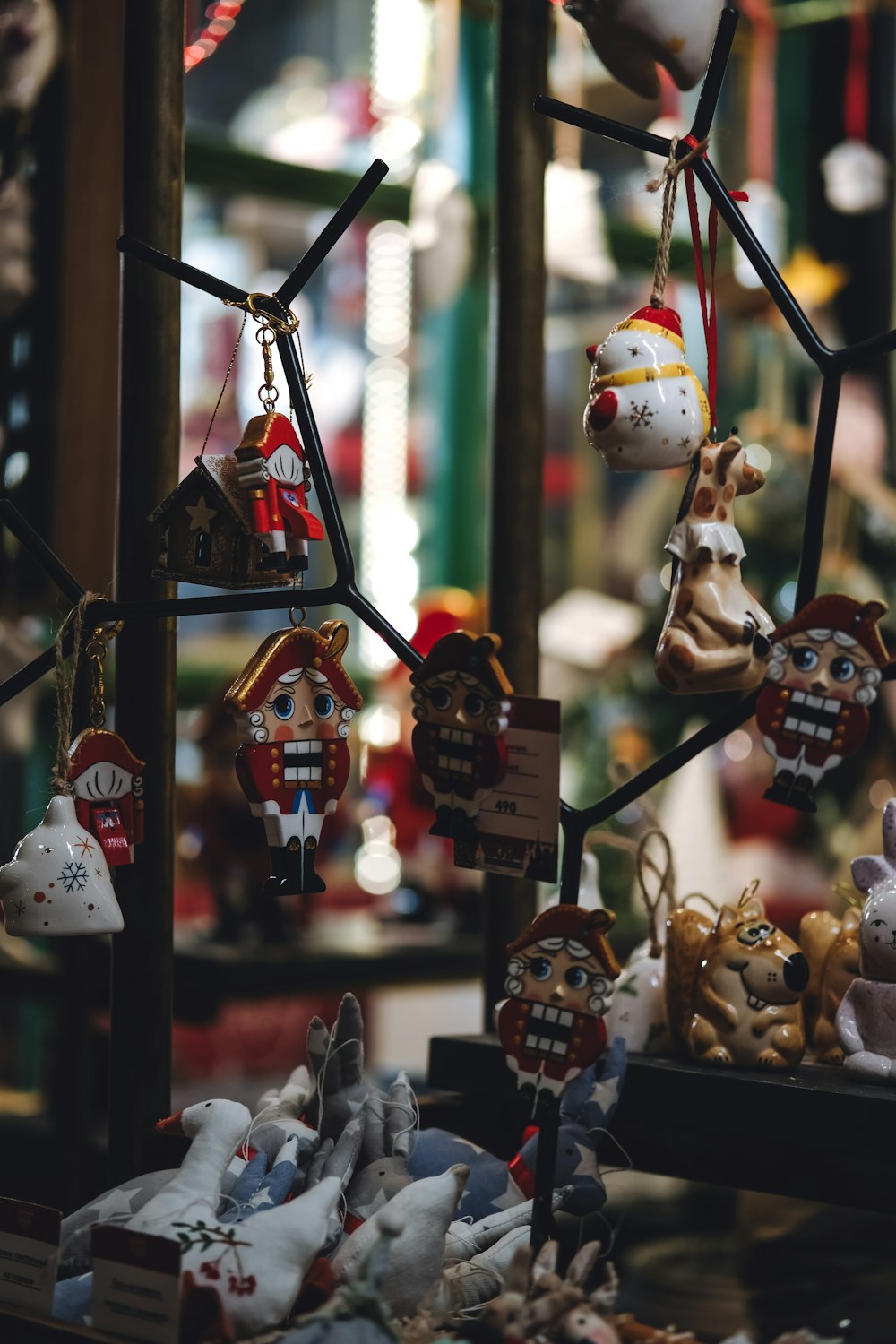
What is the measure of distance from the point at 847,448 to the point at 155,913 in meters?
2.33

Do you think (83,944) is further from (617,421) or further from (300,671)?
(617,421)

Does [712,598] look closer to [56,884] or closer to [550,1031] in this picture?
[550,1031]

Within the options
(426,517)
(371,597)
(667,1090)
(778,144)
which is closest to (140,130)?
(667,1090)

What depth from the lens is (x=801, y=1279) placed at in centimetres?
99

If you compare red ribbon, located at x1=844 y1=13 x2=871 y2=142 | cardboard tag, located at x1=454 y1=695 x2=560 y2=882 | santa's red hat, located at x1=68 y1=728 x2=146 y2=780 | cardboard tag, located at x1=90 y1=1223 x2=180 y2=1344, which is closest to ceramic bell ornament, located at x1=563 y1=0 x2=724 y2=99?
cardboard tag, located at x1=454 y1=695 x2=560 y2=882

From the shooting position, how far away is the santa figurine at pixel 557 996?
83 centimetres

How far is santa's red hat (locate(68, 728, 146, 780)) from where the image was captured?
96 cm

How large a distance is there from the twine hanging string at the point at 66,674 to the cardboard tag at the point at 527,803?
26 cm

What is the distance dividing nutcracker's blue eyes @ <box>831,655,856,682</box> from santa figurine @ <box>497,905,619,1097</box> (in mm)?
169

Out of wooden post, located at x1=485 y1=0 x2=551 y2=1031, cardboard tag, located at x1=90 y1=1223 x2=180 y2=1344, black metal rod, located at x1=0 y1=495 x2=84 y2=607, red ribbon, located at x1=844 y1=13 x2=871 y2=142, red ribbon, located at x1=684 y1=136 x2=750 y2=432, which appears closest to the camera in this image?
cardboard tag, located at x1=90 y1=1223 x2=180 y2=1344

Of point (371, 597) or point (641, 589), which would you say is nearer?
point (641, 589)

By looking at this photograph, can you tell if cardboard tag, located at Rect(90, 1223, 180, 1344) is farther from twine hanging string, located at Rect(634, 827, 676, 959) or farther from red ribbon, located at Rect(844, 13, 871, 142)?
red ribbon, located at Rect(844, 13, 871, 142)

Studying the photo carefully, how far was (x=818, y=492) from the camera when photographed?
86 centimetres

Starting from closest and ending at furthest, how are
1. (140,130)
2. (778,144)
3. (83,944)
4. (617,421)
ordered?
1. (617,421)
2. (140,130)
3. (83,944)
4. (778,144)
